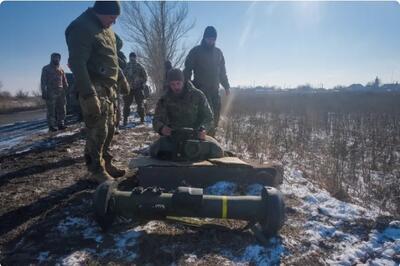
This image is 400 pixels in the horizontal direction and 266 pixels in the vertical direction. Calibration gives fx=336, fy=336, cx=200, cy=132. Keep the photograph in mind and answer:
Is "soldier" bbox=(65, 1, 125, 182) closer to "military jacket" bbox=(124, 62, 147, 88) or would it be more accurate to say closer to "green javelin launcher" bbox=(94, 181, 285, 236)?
"green javelin launcher" bbox=(94, 181, 285, 236)

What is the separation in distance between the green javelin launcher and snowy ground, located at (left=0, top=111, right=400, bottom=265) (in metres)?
0.19

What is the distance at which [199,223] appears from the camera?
311 cm

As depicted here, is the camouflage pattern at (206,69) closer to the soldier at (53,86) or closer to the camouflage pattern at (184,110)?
the camouflage pattern at (184,110)

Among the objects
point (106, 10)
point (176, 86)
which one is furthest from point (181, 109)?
point (106, 10)

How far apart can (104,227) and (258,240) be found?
1365mm

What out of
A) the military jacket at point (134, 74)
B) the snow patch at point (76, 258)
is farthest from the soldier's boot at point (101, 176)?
the military jacket at point (134, 74)

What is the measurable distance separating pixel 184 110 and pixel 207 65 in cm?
192

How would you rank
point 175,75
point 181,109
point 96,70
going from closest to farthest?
point 96,70 → point 175,75 → point 181,109

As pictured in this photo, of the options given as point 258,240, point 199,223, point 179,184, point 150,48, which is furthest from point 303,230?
point 150,48

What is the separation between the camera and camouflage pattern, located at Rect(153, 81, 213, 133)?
475 centimetres

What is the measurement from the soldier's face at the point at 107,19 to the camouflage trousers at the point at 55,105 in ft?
Answer: 19.3

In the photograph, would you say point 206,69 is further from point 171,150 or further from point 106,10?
point 106,10

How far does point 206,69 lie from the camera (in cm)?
643

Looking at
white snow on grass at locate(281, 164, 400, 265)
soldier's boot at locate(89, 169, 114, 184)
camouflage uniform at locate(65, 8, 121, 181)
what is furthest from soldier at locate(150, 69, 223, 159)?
white snow on grass at locate(281, 164, 400, 265)
